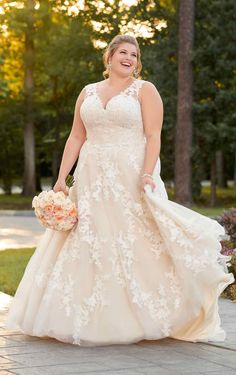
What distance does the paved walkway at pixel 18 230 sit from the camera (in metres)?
22.0

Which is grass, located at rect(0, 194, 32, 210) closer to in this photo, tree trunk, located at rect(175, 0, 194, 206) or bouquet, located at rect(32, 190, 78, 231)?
tree trunk, located at rect(175, 0, 194, 206)

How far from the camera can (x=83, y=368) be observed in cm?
811

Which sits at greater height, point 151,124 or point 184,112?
point 151,124

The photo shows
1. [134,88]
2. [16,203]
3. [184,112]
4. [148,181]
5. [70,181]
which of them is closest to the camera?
[148,181]

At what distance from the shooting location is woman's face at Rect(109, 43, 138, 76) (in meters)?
9.70

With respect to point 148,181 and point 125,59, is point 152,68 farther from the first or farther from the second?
point 148,181

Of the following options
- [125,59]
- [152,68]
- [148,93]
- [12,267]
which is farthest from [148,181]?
[152,68]

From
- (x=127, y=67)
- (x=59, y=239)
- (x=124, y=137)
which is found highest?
(x=127, y=67)

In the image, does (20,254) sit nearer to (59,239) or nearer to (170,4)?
(59,239)

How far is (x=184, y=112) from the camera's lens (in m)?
39.0

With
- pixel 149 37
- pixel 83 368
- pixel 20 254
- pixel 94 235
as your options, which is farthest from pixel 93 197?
pixel 149 37

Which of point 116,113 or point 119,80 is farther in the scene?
point 119,80

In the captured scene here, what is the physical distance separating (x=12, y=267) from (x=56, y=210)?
22.1ft

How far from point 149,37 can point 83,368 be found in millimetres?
36040
